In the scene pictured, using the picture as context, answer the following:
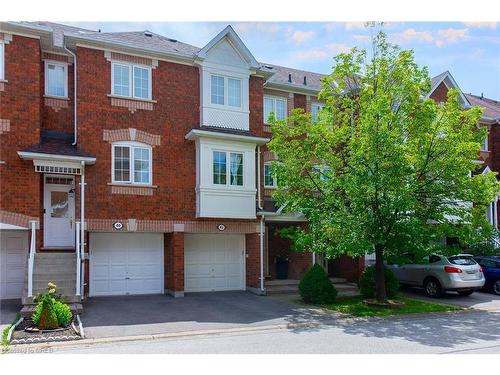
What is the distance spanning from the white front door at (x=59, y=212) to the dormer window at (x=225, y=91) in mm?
5828

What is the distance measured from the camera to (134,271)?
16.7m

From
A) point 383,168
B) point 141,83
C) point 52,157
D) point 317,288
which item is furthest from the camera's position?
point 141,83

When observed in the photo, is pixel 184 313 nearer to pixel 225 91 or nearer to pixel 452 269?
pixel 225 91

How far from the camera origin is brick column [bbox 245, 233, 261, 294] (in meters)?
17.9

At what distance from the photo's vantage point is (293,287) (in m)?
18.8

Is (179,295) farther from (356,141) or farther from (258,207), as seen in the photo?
(356,141)

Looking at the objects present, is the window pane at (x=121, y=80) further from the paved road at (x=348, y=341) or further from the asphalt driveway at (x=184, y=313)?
the paved road at (x=348, y=341)

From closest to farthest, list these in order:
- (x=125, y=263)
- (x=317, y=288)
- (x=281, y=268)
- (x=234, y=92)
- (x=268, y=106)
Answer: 1. (x=317, y=288)
2. (x=125, y=263)
3. (x=234, y=92)
4. (x=268, y=106)
5. (x=281, y=268)

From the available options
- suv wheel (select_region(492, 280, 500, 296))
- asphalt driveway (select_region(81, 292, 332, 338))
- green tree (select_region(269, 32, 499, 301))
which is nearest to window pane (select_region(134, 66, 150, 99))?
green tree (select_region(269, 32, 499, 301))

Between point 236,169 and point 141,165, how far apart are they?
3389 millimetres

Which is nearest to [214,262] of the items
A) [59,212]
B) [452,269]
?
[59,212]

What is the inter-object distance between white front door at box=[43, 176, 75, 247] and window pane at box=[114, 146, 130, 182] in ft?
5.54

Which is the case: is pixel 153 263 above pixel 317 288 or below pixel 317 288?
above

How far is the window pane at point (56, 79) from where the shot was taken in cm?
1603
